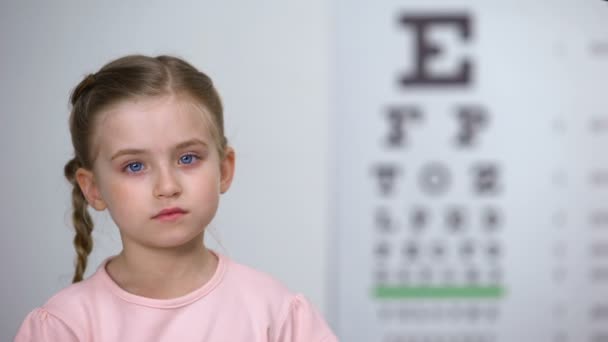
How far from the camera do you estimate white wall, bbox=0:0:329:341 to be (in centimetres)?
160

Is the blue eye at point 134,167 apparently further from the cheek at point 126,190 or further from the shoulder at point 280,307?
the shoulder at point 280,307

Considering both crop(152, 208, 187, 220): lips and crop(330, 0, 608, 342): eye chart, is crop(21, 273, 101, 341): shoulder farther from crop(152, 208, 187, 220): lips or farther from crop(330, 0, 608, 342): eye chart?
crop(330, 0, 608, 342): eye chart

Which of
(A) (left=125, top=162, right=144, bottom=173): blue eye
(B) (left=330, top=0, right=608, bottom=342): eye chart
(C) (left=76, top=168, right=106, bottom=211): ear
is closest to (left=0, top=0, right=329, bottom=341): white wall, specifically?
(B) (left=330, top=0, right=608, bottom=342): eye chart

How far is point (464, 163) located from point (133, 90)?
3.60ft

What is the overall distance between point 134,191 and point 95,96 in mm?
144

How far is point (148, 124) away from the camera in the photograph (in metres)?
1.08

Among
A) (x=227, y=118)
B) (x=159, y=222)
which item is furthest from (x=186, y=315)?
(x=227, y=118)

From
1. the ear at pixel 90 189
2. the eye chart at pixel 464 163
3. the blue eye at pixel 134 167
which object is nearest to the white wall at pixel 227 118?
the eye chart at pixel 464 163

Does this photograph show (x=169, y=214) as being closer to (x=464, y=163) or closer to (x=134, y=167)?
(x=134, y=167)

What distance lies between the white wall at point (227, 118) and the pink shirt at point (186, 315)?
324 mm

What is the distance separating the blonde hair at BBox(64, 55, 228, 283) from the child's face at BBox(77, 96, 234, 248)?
0.05 ft

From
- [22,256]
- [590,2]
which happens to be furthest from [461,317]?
[22,256]

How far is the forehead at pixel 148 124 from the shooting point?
1076 millimetres

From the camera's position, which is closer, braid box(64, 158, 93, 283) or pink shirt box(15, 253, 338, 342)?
pink shirt box(15, 253, 338, 342)
